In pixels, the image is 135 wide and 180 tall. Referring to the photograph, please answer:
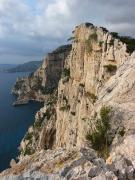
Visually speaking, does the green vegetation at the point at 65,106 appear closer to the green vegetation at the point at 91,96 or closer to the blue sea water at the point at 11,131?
the green vegetation at the point at 91,96

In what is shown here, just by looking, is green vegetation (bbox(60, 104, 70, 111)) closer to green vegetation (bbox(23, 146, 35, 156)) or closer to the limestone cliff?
the limestone cliff

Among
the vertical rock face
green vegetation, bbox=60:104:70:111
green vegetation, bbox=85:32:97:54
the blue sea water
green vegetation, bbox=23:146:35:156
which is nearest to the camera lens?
the vertical rock face

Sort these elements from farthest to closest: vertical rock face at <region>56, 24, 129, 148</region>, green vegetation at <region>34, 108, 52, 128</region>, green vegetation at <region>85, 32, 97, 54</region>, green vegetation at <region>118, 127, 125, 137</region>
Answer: green vegetation at <region>34, 108, 52, 128</region> → green vegetation at <region>85, 32, 97, 54</region> → vertical rock face at <region>56, 24, 129, 148</region> → green vegetation at <region>118, 127, 125, 137</region>

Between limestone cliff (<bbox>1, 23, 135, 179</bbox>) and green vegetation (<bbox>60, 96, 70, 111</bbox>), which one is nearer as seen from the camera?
limestone cliff (<bbox>1, 23, 135, 179</bbox>)

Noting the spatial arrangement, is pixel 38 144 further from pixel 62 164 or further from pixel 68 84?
pixel 62 164

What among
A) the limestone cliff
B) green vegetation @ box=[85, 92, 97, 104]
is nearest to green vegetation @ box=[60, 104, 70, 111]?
the limestone cliff

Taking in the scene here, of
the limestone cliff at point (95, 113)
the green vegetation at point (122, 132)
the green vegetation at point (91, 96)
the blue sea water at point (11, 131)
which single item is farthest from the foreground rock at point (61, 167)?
the blue sea water at point (11, 131)

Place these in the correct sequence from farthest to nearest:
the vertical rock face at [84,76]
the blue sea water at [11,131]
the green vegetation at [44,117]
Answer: the blue sea water at [11,131], the green vegetation at [44,117], the vertical rock face at [84,76]

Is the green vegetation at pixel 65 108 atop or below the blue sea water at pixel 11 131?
atop
